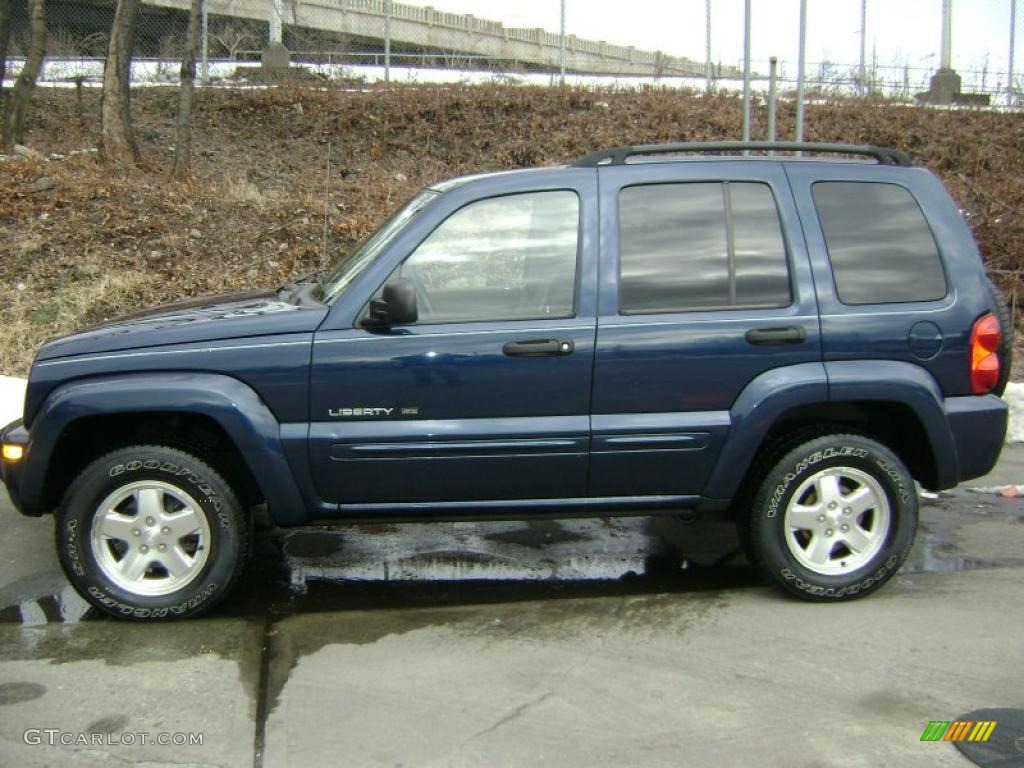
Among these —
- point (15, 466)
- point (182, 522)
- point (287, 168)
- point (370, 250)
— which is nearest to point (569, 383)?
point (370, 250)

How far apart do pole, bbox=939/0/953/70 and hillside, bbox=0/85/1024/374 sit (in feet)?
6.09

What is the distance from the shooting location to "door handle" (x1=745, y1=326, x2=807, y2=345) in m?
4.71

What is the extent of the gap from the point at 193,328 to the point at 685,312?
2.09 metres

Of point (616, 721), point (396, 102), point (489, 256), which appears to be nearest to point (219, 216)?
point (396, 102)

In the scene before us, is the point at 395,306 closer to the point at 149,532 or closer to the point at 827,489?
the point at 149,532

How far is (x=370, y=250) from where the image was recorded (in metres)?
5.04

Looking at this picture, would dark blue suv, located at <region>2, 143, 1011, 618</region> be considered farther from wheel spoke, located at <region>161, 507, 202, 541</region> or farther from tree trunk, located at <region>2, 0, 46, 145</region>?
tree trunk, located at <region>2, 0, 46, 145</region>

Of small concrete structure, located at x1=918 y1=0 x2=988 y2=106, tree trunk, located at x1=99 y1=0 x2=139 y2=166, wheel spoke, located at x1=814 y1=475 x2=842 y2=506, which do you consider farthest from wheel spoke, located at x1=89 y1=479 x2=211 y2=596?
small concrete structure, located at x1=918 y1=0 x2=988 y2=106

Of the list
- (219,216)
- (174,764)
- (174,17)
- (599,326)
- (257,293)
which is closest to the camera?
(174,764)

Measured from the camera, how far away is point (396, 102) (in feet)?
53.8

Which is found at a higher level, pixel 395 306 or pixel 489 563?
pixel 395 306

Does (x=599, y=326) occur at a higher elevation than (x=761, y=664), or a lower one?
higher

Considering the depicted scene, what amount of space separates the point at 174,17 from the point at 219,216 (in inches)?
549

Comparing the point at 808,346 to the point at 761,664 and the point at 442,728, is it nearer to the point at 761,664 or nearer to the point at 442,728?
the point at 761,664
